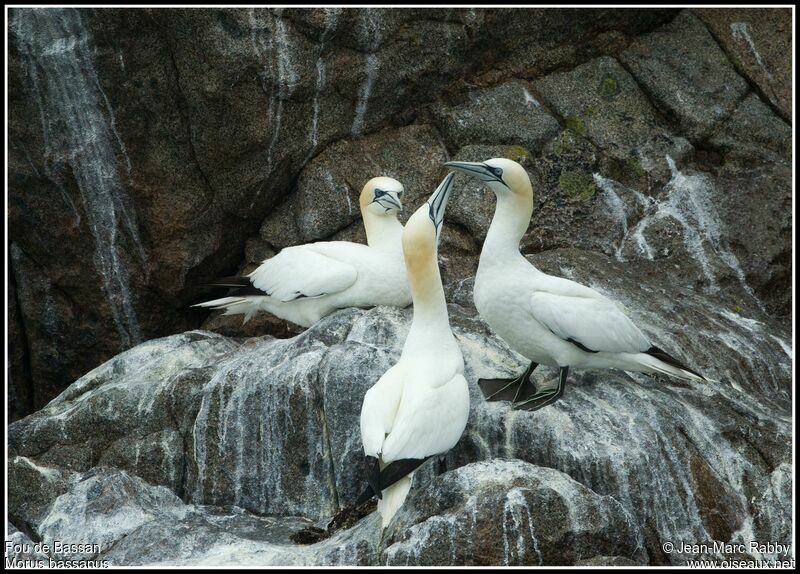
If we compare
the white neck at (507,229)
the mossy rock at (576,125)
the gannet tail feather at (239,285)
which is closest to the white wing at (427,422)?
the white neck at (507,229)

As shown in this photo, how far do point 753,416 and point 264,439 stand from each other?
2.92 m

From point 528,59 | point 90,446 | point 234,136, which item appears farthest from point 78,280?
point 528,59

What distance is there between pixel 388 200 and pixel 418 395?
249 centimetres

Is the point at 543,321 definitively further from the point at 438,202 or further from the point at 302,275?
the point at 302,275

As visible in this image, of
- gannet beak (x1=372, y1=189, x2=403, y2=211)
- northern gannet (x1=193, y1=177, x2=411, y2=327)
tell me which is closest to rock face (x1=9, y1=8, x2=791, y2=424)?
northern gannet (x1=193, y1=177, x2=411, y2=327)

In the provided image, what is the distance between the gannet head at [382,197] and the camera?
804 cm

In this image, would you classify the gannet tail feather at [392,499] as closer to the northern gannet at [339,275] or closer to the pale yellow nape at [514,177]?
the pale yellow nape at [514,177]

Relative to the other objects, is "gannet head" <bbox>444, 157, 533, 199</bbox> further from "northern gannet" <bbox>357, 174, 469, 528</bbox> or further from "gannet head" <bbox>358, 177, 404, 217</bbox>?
"gannet head" <bbox>358, 177, 404, 217</bbox>

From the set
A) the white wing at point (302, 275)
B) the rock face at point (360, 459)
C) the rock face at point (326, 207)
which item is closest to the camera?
the rock face at point (360, 459)

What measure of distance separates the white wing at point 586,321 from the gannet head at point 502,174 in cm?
65

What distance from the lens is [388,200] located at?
8.03 metres

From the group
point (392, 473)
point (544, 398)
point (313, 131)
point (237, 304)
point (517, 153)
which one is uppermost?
point (313, 131)

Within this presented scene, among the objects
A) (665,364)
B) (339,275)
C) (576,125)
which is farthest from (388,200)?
(665,364)

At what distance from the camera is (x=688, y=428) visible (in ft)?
21.5
